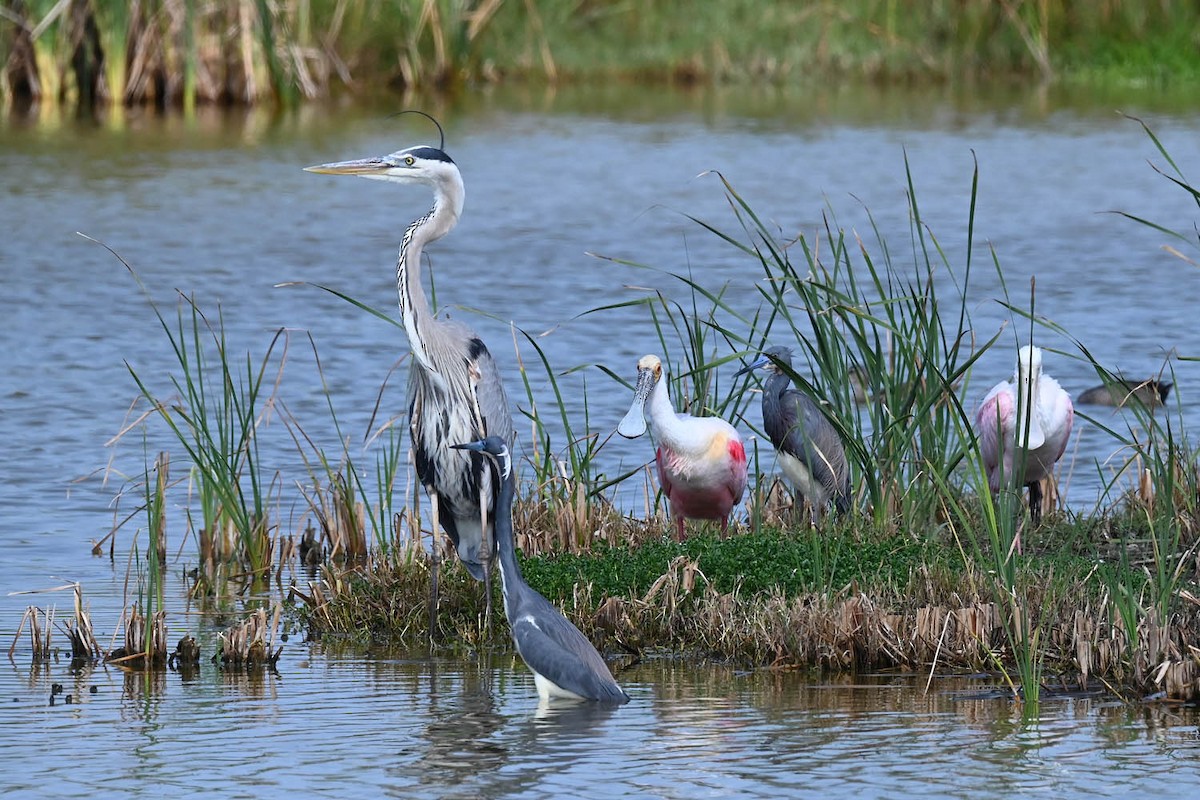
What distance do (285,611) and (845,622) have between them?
229cm

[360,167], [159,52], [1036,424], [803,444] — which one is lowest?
[803,444]

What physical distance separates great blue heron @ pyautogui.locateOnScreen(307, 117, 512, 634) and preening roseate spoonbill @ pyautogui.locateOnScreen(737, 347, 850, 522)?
1098 mm

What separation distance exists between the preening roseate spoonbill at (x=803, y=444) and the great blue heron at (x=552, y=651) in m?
1.82

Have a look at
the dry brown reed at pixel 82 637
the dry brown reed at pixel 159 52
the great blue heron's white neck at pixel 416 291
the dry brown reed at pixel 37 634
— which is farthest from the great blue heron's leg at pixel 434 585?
the dry brown reed at pixel 159 52

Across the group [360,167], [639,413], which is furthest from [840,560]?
[360,167]

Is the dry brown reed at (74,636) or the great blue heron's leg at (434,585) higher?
the great blue heron's leg at (434,585)

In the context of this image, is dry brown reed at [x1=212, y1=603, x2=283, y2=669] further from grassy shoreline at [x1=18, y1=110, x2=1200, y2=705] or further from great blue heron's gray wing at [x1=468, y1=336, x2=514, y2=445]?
great blue heron's gray wing at [x1=468, y1=336, x2=514, y2=445]

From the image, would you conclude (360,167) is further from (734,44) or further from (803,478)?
(734,44)

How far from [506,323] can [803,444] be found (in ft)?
8.80

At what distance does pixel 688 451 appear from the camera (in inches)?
303

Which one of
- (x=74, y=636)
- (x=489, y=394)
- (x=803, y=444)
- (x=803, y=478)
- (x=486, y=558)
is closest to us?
(x=74, y=636)

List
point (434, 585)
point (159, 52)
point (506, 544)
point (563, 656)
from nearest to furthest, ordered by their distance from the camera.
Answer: point (563, 656)
point (506, 544)
point (434, 585)
point (159, 52)

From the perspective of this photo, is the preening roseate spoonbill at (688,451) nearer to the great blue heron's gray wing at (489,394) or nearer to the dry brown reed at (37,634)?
the great blue heron's gray wing at (489,394)

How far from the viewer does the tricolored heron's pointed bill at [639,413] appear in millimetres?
7430
